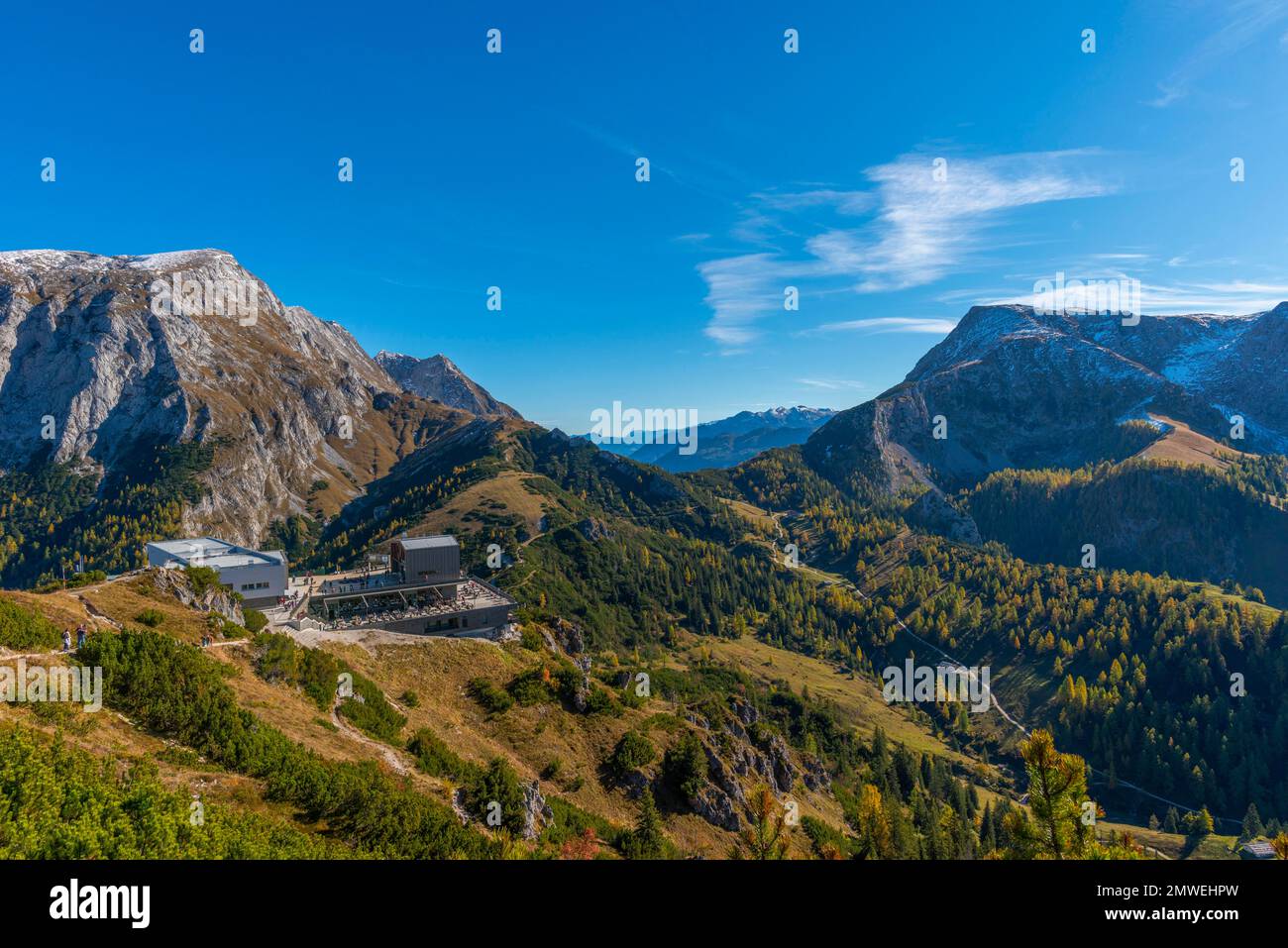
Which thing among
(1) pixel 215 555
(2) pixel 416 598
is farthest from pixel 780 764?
(1) pixel 215 555

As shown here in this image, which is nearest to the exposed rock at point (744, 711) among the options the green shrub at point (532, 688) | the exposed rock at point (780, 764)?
the exposed rock at point (780, 764)

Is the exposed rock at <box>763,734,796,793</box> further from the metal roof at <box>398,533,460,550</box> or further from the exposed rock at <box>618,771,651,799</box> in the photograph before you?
the metal roof at <box>398,533,460,550</box>

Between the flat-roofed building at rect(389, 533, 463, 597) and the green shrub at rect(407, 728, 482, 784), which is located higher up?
the flat-roofed building at rect(389, 533, 463, 597)

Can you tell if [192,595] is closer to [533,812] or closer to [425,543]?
[425,543]

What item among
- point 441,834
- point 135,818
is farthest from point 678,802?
point 135,818

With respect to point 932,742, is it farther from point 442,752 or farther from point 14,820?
point 14,820

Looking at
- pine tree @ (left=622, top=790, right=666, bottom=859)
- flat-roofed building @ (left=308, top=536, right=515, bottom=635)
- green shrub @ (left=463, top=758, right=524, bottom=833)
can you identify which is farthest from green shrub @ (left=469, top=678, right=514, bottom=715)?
green shrub @ (left=463, top=758, right=524, bottom=833)
